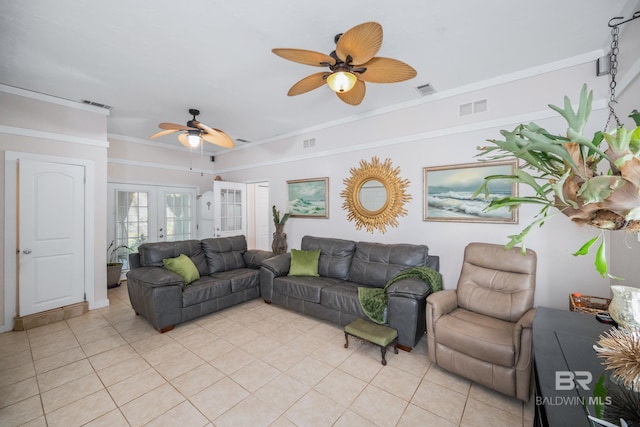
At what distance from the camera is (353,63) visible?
1.99 m

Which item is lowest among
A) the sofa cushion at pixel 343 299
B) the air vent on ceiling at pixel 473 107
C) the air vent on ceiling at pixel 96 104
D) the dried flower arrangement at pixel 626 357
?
the sofa cushion at pixel 343 299

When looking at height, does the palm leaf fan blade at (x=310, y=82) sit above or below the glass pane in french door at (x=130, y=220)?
above

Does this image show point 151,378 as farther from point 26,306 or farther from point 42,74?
point 42,74

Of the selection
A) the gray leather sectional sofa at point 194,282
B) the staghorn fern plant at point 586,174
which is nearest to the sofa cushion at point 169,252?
the gray leather sectional sofa at point 194,282

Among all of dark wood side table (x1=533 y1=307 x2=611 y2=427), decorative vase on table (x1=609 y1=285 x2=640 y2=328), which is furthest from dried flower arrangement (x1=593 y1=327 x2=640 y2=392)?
decorative vase on table (x1=609 y1=285 x2=640 y2=328)

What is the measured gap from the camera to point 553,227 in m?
2.71

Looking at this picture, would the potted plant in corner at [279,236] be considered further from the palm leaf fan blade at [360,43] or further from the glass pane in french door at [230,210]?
the palm leaf fan blade at [360,43]

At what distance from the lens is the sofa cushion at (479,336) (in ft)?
6.38

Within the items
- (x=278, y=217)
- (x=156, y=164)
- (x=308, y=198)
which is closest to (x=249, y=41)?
(x=308, y=198)

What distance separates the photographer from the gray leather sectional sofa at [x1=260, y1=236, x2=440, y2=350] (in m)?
2.66

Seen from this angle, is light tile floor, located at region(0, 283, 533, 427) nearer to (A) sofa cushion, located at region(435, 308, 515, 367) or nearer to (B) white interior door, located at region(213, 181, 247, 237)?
(A) sofa cushion, located at region(435, 308, 515, 367)

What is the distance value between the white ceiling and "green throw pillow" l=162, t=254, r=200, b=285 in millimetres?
2212

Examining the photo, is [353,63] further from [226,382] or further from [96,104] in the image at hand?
[96,104]

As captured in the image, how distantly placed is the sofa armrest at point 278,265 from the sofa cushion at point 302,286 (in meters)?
0.11
